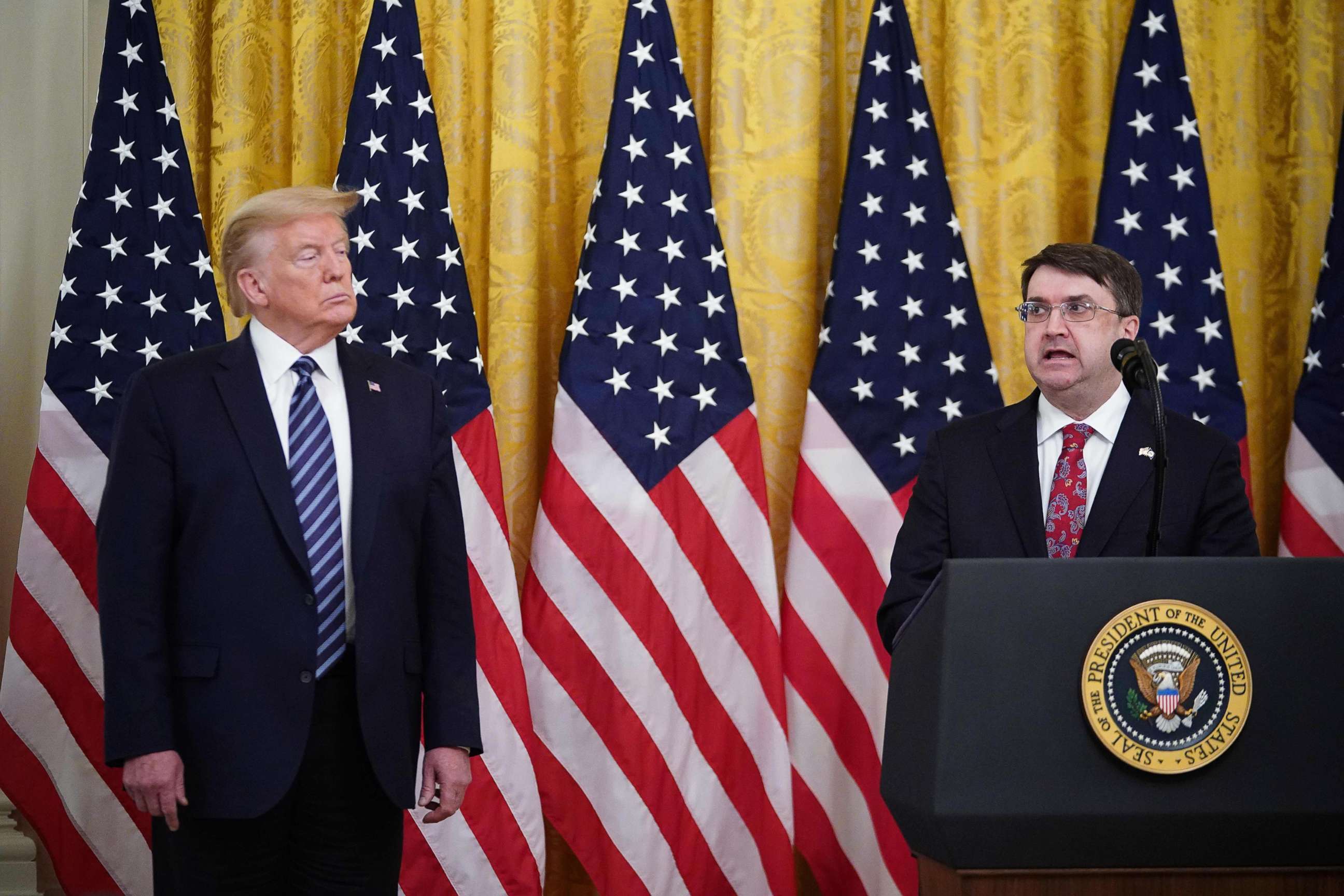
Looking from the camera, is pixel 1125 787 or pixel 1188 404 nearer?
pixel 1125 787

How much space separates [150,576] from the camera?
2.24m

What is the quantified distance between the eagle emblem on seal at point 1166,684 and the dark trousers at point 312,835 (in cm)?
129

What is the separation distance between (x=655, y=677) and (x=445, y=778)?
1.24 m

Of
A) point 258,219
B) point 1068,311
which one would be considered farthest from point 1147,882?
point 258,219

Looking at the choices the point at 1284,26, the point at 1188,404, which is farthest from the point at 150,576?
the point at 1284,26

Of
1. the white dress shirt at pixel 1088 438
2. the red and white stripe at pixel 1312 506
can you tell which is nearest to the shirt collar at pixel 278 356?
the white dress shirt at pixel 1088 438

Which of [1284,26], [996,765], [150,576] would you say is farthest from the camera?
[1284,26]

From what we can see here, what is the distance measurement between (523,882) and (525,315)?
1.51 metres

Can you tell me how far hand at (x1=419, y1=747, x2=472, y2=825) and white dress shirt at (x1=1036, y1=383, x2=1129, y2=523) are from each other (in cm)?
118

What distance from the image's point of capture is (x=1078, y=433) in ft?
8.70

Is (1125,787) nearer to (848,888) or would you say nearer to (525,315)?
(848,888)

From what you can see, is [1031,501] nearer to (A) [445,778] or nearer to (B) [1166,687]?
(B) [1166,687]

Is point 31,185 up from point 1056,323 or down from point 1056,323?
up

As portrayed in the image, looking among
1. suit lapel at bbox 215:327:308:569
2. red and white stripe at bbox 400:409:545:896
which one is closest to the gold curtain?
red and white stripe at bbox 400:409:545:896
